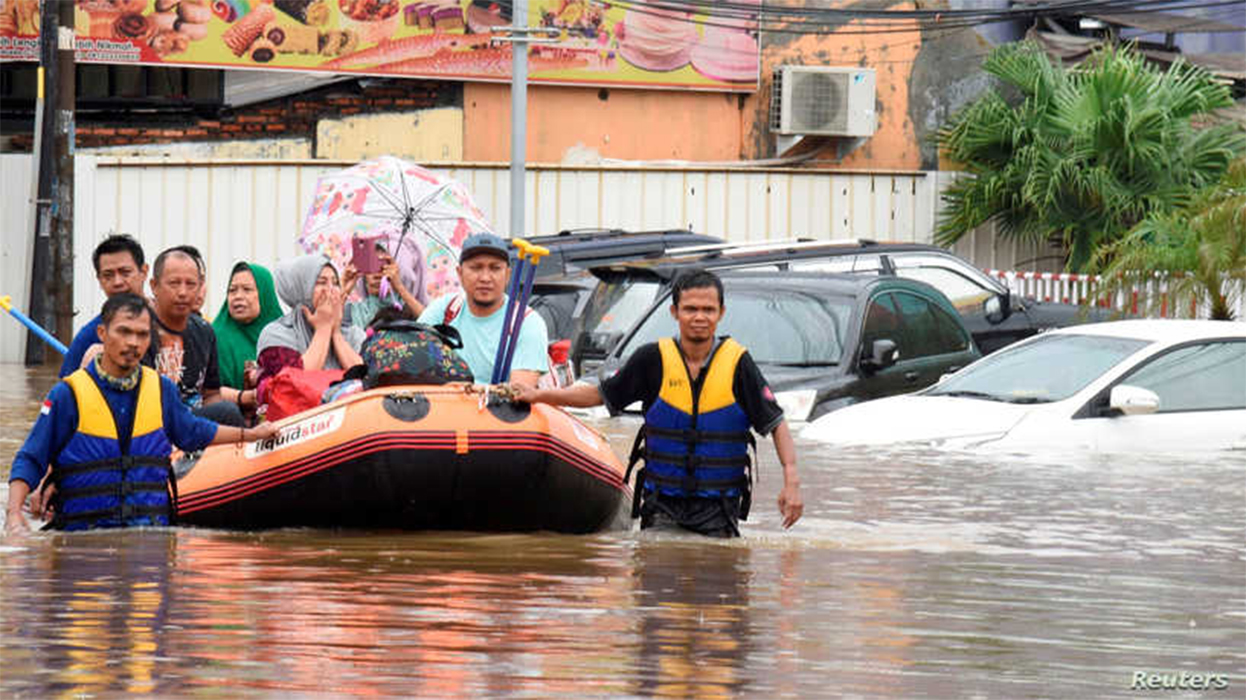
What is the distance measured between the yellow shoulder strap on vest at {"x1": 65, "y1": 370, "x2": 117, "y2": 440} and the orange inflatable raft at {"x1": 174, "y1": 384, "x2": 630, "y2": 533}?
1.02 m

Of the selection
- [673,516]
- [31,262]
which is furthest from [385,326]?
[31,262]

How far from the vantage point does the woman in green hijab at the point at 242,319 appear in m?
11.2

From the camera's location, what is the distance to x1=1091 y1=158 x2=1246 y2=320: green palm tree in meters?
19.2

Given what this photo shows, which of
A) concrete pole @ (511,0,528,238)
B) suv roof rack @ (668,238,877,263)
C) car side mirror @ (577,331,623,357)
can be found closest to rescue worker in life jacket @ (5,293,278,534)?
car side mirror @ (577,331,623,357)

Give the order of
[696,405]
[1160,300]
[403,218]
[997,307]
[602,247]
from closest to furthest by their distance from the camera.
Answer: [696,405]
[403,218]
[997,307]
[1160,300]
[602,247]

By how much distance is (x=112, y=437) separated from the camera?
9.16 metres

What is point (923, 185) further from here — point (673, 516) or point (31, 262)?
point (673, 516)

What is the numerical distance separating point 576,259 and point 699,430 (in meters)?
11.5

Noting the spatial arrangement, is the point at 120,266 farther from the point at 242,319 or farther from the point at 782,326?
the point at 782,326

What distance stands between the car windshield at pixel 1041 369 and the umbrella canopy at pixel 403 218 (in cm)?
416

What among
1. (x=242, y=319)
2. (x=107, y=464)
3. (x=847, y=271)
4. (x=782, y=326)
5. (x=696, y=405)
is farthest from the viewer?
(x=847, y=271)

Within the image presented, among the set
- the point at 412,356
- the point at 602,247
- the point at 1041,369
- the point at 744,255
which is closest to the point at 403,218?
the point at 744,255

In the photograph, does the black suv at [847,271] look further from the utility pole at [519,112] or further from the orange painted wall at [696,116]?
the orange painted wall at [696,116]

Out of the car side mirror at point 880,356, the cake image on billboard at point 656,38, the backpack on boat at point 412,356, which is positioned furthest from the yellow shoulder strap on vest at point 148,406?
the cake image on billboard at point 656,38
